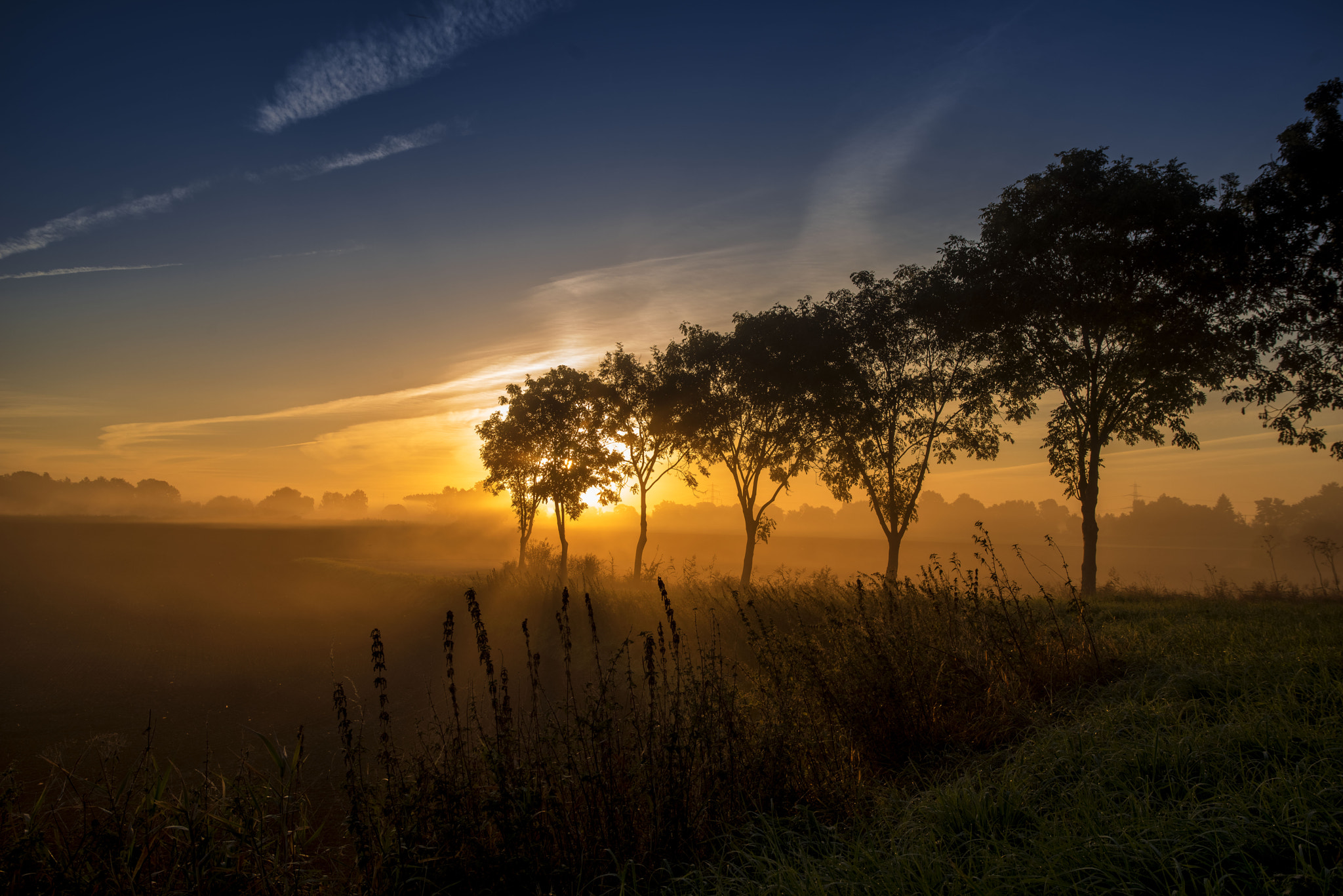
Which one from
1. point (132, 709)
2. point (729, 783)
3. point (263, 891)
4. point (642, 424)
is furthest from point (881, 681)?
point (642, 424)

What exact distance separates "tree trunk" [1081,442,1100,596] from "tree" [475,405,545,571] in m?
19.9

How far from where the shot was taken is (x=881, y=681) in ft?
18.9

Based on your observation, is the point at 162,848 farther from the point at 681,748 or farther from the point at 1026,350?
the point at 1026,350

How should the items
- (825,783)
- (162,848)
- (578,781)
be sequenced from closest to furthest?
(162,848), (578,781), (825,783)

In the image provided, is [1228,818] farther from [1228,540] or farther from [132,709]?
[1228,540]

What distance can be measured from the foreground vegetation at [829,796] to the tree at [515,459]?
2034 centimetres

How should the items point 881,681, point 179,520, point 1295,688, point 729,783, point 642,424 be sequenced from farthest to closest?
point 179,520 → point 642,424 → point 881,681 → point 1295,688 → point 729,783

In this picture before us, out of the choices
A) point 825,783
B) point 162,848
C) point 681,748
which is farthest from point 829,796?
point 162,848

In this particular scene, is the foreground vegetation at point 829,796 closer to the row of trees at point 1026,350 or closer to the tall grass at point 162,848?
the tall grass at point 162,848

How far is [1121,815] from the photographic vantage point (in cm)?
308

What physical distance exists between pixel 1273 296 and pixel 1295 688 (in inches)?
589

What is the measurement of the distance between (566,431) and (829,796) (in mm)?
23047

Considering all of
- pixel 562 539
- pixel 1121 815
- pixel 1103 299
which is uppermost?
pixel 1103 299

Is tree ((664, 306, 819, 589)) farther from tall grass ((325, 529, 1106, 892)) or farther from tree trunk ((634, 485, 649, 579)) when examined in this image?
tall grass ((325, 529, 1106, 892))
